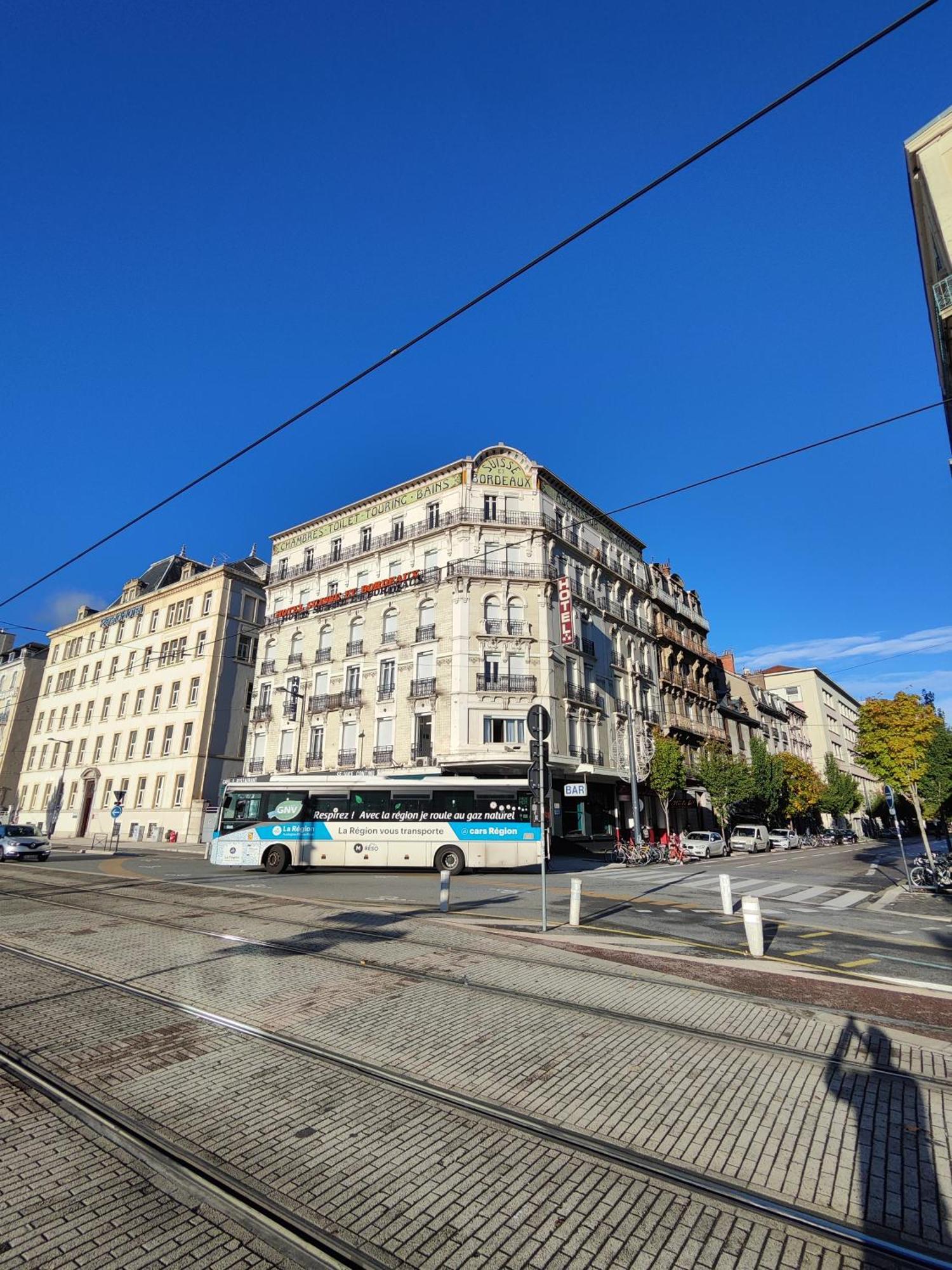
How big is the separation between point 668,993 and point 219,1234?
17.4ft

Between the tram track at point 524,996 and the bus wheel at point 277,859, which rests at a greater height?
the bus wheel at point 277,859

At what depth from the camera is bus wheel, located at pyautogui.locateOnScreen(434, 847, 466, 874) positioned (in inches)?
808

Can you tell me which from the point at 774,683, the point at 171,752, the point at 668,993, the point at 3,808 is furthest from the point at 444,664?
the point at 774,683

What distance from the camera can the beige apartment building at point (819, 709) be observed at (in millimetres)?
79062

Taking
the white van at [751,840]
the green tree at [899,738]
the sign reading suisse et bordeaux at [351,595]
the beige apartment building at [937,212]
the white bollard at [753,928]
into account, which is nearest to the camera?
the white bollard at [753,928]

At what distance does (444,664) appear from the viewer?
31.5 m

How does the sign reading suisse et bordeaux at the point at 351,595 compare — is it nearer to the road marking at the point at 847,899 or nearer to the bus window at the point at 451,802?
the bus window at the point at 451,802

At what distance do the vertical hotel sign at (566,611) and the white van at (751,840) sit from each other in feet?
58.7

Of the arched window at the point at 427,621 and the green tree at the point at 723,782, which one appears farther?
the green tree at the point at 723,782

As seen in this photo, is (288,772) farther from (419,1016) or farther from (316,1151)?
(316,1151)

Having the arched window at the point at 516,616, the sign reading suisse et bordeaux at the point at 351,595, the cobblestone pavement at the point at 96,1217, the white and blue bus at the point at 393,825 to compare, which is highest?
the sign reading suisse et bordeaux at the point at 351,595

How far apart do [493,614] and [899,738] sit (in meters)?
18.5

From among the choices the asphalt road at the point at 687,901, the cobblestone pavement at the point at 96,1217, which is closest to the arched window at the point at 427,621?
the asphalt road at the point at 687,901

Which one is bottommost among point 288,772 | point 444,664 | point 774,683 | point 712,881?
point 712,881
